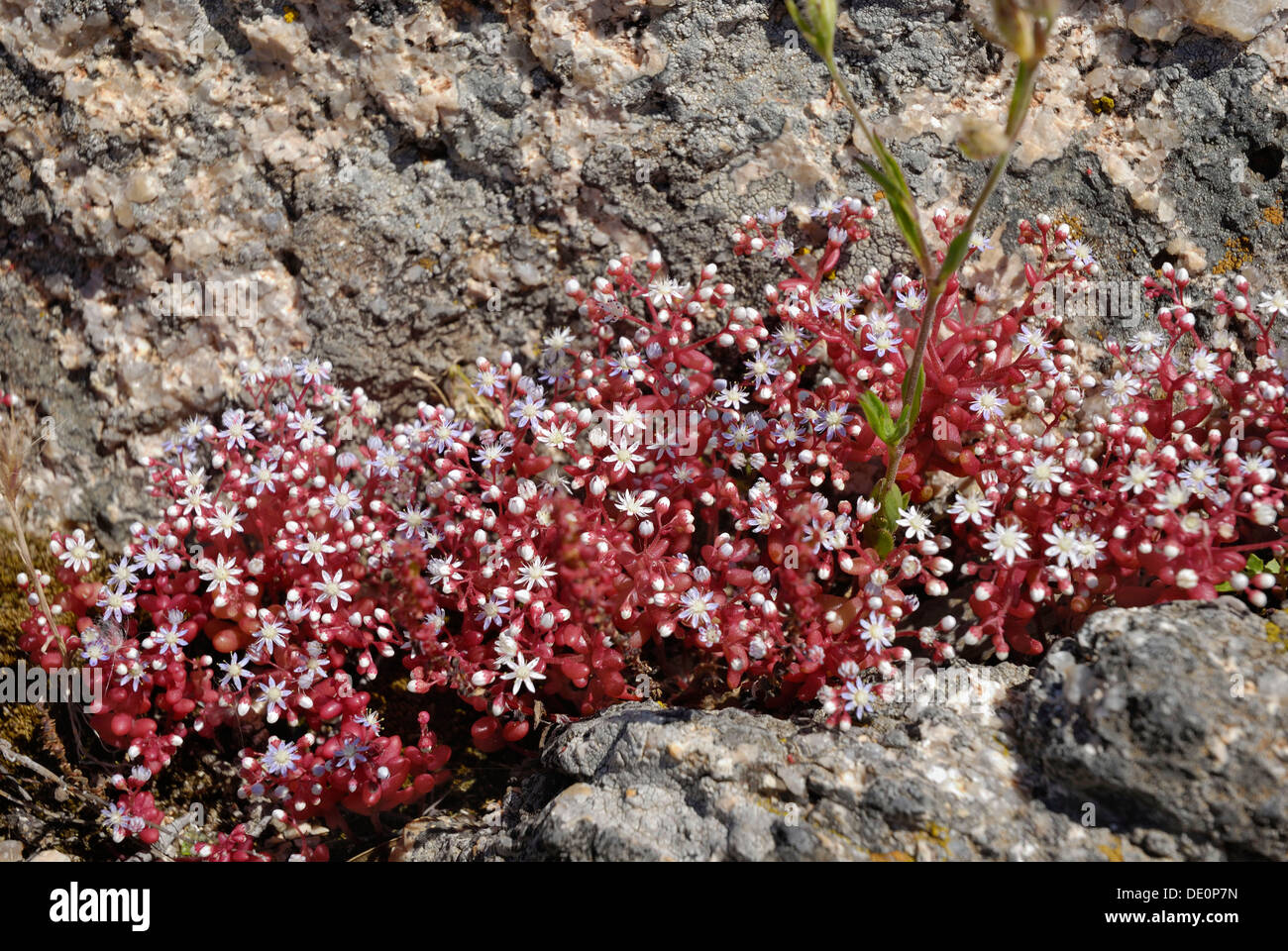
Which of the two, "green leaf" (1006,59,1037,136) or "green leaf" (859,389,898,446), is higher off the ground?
"green leaf" (1006,59,1037,136)

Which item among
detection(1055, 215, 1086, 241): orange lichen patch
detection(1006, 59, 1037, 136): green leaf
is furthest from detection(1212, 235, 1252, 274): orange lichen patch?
detection(1006, 59, 1037, 136): green leaf

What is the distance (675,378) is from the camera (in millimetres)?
3588

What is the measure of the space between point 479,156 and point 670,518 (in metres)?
1.73

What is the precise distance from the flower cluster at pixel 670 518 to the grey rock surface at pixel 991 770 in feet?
0.87


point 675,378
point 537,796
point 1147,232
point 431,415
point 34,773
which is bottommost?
point 34,773

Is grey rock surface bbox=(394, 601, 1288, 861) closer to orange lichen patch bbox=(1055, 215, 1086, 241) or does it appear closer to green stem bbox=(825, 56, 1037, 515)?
green stem bbox=(825, 56, 1037, 515)

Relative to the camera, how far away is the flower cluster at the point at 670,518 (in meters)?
3.26

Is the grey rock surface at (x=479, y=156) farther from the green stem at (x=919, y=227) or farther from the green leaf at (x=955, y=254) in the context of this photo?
the green leaf at (x=955, y=254)

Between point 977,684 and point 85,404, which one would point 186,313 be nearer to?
point 85,404

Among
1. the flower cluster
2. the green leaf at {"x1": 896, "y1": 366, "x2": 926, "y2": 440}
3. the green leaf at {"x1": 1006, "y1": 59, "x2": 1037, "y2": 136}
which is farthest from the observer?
the flower cluster

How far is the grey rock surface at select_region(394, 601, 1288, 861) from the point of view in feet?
8.25

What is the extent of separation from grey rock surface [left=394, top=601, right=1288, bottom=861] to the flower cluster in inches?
10.4
